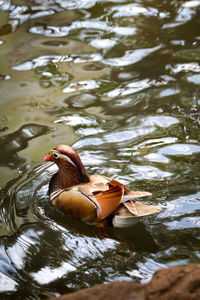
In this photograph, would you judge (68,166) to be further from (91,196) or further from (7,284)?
(7,284)

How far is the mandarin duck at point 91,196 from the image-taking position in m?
4.52

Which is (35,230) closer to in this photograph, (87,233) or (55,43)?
(87,233)

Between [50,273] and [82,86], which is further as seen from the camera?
[82,86]

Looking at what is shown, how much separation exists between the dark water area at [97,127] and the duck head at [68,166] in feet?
0.96

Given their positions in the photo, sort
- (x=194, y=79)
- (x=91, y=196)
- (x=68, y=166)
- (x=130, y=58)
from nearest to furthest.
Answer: (x=91, y=196)
(x=68, y=166)
(x=194, y=79)
(x=130, y=58)

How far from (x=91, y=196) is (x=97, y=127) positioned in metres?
1.77

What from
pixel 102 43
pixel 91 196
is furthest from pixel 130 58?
pixel 91 196

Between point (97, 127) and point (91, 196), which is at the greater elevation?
point (91, 196)

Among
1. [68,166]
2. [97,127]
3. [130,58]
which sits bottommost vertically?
[97,127]

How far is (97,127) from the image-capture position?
630 centimetres

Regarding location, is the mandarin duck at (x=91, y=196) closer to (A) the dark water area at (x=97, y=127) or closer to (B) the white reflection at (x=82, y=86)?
(A) the dark water area at (x=97, y=127)

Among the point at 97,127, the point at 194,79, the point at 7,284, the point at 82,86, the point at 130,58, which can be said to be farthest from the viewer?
the point at 130,58

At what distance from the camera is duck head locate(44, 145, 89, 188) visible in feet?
16.6

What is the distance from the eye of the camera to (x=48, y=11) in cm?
945
